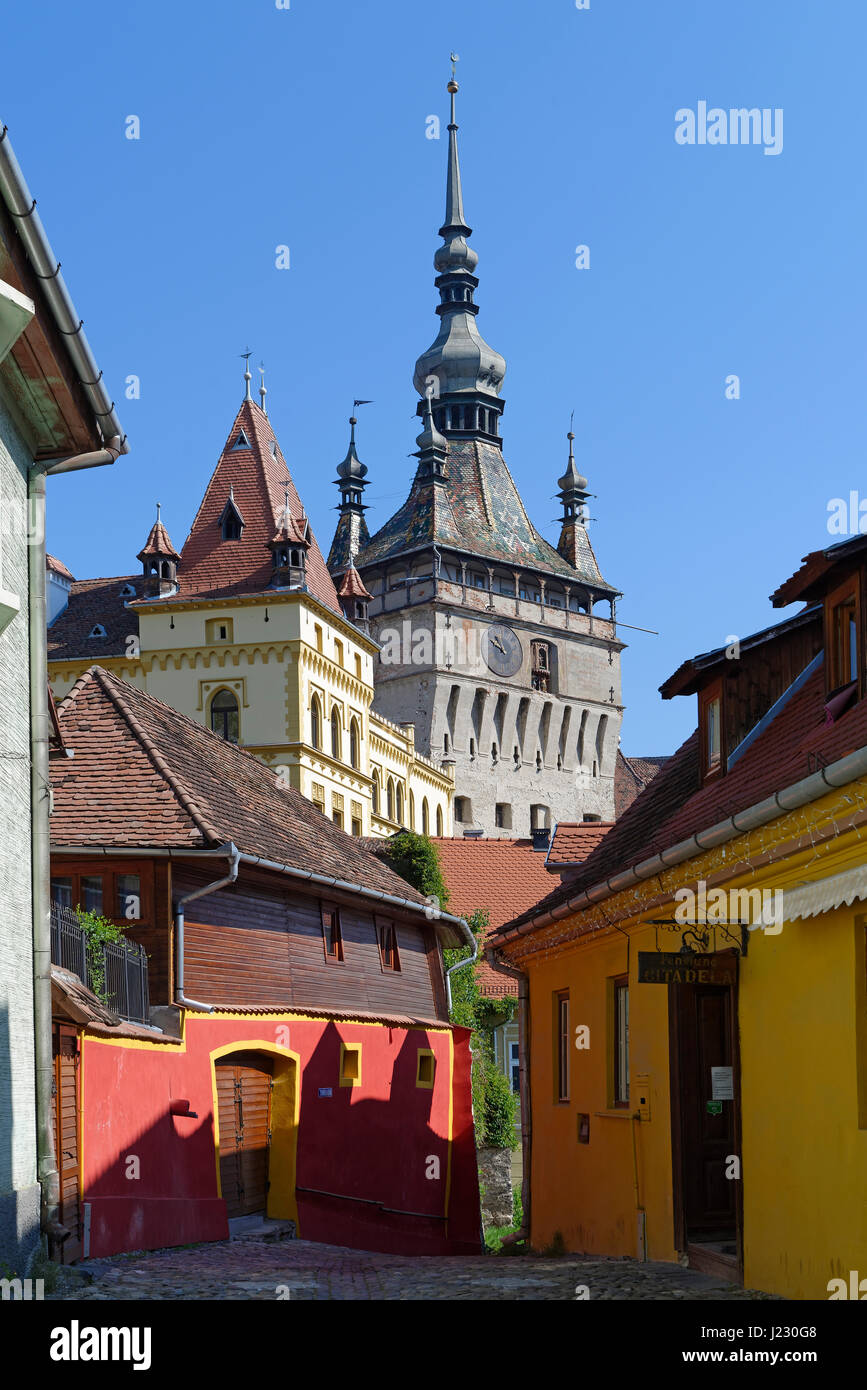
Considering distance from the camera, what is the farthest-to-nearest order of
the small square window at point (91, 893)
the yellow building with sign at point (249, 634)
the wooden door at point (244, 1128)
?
1. the yellow building with sign at point (249, 634)
2. the wooden door at point (244, 1128)
3. the small square window at point (91, 893)

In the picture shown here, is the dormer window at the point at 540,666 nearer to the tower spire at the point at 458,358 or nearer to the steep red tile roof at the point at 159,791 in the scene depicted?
the tower spire at the point at 458,358

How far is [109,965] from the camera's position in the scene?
17.5 m

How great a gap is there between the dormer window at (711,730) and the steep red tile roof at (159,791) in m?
5.91

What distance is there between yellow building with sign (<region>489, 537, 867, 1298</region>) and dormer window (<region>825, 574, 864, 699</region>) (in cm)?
2

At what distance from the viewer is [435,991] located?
32.0m

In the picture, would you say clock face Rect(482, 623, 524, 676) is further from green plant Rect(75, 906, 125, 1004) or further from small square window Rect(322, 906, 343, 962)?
green plant Rect(75, 906, 125, 1004)

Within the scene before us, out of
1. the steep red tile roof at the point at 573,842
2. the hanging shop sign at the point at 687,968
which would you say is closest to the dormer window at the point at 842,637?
the hanging shop sign at the point at 687,968

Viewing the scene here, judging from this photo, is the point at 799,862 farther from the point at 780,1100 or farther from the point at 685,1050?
the point at 685,1050

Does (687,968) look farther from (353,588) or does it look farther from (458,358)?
(458,358)

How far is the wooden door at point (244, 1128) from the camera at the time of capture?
20.5 meters

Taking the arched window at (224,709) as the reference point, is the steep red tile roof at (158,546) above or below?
above
